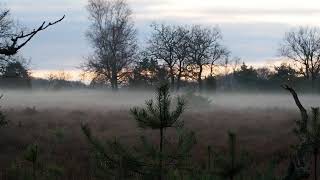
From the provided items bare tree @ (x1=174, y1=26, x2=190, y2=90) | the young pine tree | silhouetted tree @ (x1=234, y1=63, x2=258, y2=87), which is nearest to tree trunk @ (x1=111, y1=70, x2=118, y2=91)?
bare tree @ (x1=174, y1=26, x2=190, y2=90)

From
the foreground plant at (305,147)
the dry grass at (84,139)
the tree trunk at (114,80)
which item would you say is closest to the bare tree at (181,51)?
the tree trunk at (114,80)

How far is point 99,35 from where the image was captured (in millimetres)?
57156

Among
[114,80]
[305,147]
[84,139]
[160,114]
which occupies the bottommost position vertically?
[84,139]

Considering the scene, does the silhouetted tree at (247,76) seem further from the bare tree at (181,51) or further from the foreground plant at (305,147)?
the foreground plant at (305,147)

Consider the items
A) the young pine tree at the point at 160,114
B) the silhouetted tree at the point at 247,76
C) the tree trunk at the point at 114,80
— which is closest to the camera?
the young pine tree at the point at 160,114

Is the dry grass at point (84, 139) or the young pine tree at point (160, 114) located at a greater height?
the young pine tree at point (160, 114)

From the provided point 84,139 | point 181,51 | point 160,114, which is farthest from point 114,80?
Answer: point 160,114

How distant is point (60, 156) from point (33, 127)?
24.6 ft

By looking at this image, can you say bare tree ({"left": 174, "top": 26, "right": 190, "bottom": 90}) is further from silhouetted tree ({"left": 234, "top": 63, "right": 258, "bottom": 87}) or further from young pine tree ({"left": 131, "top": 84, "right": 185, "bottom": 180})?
young pine tree ({"left": 131, "top": 84, "right": 185, "bottom": 180})

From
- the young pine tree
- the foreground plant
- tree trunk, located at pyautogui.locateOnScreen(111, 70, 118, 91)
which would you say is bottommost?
the foreground plant

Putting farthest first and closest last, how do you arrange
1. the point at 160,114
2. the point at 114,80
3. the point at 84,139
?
1. the point at 114,80
2. the point at 84,139
3. the point at 160,114

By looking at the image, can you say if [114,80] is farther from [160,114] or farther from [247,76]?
[160,114]

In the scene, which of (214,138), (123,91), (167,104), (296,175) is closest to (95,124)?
(214,138)

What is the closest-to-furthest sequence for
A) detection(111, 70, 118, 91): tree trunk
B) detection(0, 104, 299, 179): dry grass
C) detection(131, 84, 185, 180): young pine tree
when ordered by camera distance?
detection(131, 84, 185, 180): young pine tree
detection(0, 104, 299, 179): dry grass
detection(111, 70, 118, 91): tree trunk
